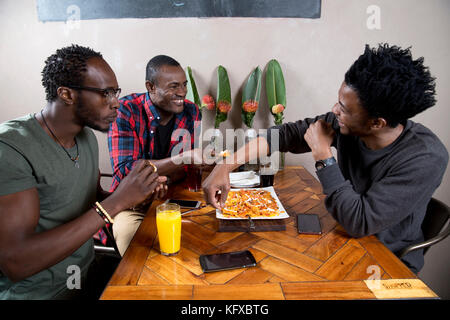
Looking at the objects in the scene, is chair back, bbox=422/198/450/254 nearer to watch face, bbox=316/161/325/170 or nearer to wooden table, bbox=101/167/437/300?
wooden table, bbox=101/167/437/300

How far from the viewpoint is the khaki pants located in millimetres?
1402

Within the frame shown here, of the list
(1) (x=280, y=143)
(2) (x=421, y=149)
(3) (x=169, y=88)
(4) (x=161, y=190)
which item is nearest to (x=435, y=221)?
(2) (x=421, y=149)

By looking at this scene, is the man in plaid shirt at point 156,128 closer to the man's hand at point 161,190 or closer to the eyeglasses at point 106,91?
the man's hand at point 161,190

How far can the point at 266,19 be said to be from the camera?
6.68ft

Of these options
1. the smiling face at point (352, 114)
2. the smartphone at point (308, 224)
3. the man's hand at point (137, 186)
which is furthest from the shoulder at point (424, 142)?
the man's hand at point (137, 186)

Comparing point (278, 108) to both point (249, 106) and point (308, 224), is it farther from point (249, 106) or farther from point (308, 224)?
point (308, 224)

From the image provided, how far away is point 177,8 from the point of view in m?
2.02

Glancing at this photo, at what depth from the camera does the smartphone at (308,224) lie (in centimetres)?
105

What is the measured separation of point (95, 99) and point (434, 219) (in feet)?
4.75

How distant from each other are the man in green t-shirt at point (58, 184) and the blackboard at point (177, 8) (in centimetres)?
107

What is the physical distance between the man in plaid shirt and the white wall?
359 millimetres

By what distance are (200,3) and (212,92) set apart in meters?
0.59
